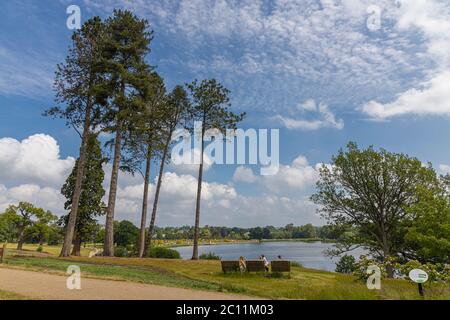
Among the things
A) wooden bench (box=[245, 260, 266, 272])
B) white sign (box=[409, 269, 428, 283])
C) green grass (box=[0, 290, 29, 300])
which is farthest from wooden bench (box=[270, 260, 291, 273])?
green grass (box=[0, 290, 29, 300])

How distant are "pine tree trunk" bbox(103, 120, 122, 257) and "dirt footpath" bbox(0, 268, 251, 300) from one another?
585 inches

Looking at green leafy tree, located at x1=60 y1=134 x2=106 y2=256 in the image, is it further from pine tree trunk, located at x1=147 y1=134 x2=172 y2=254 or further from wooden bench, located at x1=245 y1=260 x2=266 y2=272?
wooden bench, located at x1=245 y1=260 x2=266 y2=272

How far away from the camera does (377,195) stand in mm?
36344

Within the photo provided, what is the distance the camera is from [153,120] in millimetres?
34125

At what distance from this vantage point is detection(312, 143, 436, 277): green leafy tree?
3569cm

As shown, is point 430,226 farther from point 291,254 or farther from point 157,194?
point 291,254

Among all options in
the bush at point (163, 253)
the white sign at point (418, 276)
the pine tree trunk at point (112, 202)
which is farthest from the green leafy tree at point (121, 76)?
the white sign at point (418, 276)

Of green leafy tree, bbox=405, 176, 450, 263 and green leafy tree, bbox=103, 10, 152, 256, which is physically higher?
green leafy tree, bbox=103, 10, 152, 256

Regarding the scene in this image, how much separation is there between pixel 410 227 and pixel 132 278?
1066 inches

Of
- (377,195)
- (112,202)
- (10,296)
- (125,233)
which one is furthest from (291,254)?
(10,296)

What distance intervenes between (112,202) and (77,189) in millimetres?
2713
